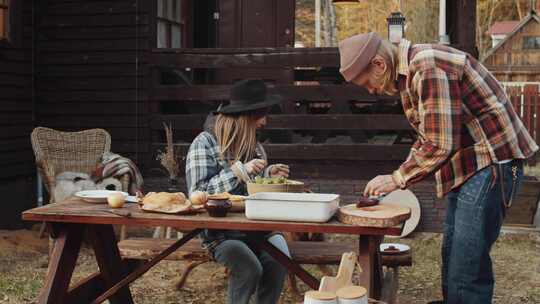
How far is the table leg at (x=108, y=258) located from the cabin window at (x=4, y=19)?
14.5 ft

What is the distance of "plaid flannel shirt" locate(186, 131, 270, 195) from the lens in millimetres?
4219

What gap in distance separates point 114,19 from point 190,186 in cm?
494

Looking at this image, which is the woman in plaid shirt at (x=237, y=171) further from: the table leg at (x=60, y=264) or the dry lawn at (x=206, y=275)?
the dry lawn at (x=206, y=275)

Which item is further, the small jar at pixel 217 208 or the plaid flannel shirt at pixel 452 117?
the small jar at pixel 217 208

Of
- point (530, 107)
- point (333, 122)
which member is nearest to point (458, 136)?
point (333, 122)

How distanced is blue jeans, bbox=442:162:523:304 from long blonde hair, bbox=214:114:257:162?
1.29 meters

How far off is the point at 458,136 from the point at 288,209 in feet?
2.66

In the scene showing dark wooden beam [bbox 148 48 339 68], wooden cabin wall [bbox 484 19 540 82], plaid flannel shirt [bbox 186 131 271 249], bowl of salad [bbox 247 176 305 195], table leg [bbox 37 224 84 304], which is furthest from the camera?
wooden cabin wall [bbox 484 19 540 82]

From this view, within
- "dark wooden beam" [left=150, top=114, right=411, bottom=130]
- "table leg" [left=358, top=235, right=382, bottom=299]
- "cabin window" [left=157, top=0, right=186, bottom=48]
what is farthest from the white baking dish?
"cabin window" [left=157, top=0, right=186, bottom=48]

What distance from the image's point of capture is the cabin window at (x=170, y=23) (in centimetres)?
937

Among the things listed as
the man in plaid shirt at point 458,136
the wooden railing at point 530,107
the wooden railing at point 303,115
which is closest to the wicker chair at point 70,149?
the wooden railing at point 303,115

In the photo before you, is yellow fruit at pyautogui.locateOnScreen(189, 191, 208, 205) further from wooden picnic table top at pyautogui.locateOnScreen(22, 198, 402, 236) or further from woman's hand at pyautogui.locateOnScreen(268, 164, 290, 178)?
woman's hand at pyautogui.locateOnScreen(268, 164, 290, 178)

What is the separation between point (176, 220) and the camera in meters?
3.56

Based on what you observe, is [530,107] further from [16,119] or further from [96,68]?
→ [16,119]
